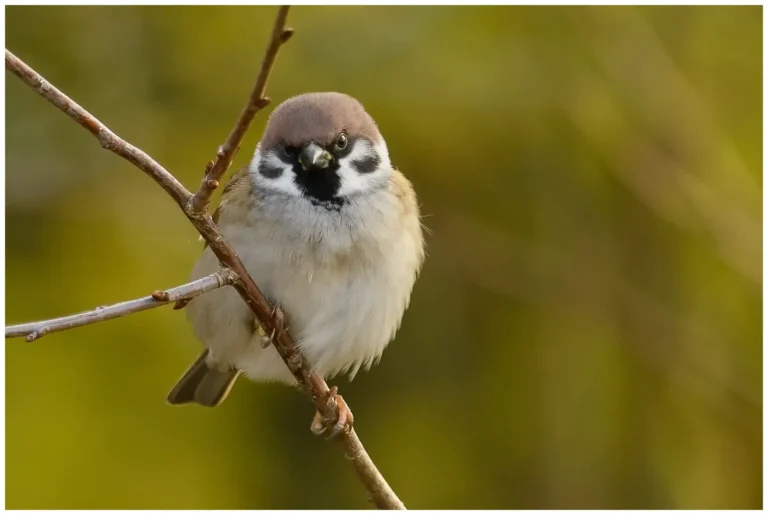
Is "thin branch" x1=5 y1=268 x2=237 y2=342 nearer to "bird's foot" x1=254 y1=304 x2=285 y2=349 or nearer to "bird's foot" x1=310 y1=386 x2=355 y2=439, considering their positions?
"bird's foot" x1=254 y1=304 x2=285 y2=349

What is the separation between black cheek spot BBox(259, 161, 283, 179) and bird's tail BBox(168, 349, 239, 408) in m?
0.88

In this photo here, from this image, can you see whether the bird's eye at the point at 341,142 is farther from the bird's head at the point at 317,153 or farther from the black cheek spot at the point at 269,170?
the black cheek spot at the point at 269,170

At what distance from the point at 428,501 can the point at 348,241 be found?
2012 millimetres

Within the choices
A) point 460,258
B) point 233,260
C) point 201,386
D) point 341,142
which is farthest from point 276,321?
point 460,258

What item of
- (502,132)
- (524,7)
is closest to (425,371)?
(502,132)

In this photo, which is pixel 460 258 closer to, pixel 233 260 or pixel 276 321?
pixel 276 321

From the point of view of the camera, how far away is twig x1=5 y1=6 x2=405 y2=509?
1469 millimetres

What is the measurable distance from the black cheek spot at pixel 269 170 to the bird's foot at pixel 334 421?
554mm

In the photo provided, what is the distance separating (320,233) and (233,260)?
617 mm

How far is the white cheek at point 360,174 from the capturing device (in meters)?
2.39

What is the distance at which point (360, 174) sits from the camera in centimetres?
245

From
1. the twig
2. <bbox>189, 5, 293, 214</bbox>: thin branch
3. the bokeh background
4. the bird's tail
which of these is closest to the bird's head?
the twig

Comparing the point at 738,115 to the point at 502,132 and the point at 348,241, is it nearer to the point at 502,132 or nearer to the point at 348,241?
the point at 502,132

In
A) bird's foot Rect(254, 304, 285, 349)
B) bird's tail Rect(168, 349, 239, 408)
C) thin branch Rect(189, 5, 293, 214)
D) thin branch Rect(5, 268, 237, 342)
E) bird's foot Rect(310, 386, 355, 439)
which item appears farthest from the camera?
bird's tail Rect(168, 349, 239, 408)
